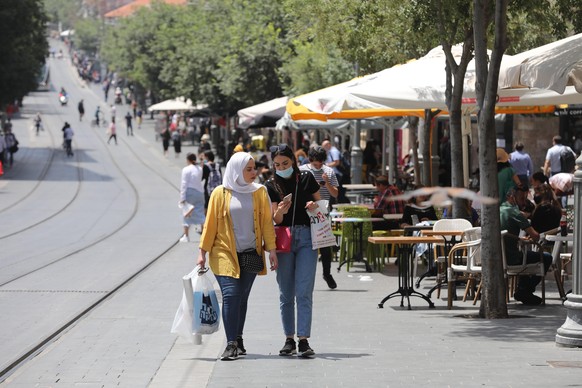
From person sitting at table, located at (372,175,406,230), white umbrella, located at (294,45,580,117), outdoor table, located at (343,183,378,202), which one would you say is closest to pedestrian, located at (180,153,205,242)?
outdoor table, located at (343,183,378,202)

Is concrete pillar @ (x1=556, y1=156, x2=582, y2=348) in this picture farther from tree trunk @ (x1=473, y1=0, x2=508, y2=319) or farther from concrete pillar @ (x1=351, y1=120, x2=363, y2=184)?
concrete pillar @ (x1=351, y1=120, x2=363, y2=184)

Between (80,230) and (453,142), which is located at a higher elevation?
(453,142)

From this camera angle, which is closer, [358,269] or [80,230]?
[358,269]

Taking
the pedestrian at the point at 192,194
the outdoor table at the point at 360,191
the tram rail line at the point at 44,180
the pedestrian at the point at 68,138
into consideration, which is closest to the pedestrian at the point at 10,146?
the tram rail line at the point at 44,180

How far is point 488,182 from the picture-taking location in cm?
1161

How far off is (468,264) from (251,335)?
108 inches

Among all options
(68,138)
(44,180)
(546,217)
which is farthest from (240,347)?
(68,138)

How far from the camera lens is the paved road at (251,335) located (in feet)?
28.1

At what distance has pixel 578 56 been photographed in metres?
11.0

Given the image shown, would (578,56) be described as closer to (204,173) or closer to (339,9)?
(339,9)

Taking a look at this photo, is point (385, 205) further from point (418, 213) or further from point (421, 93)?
point (421, 93)

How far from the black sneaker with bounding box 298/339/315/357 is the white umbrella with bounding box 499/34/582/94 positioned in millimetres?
3345

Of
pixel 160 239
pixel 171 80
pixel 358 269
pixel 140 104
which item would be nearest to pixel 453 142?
pixel 358 269

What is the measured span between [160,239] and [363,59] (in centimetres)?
506
